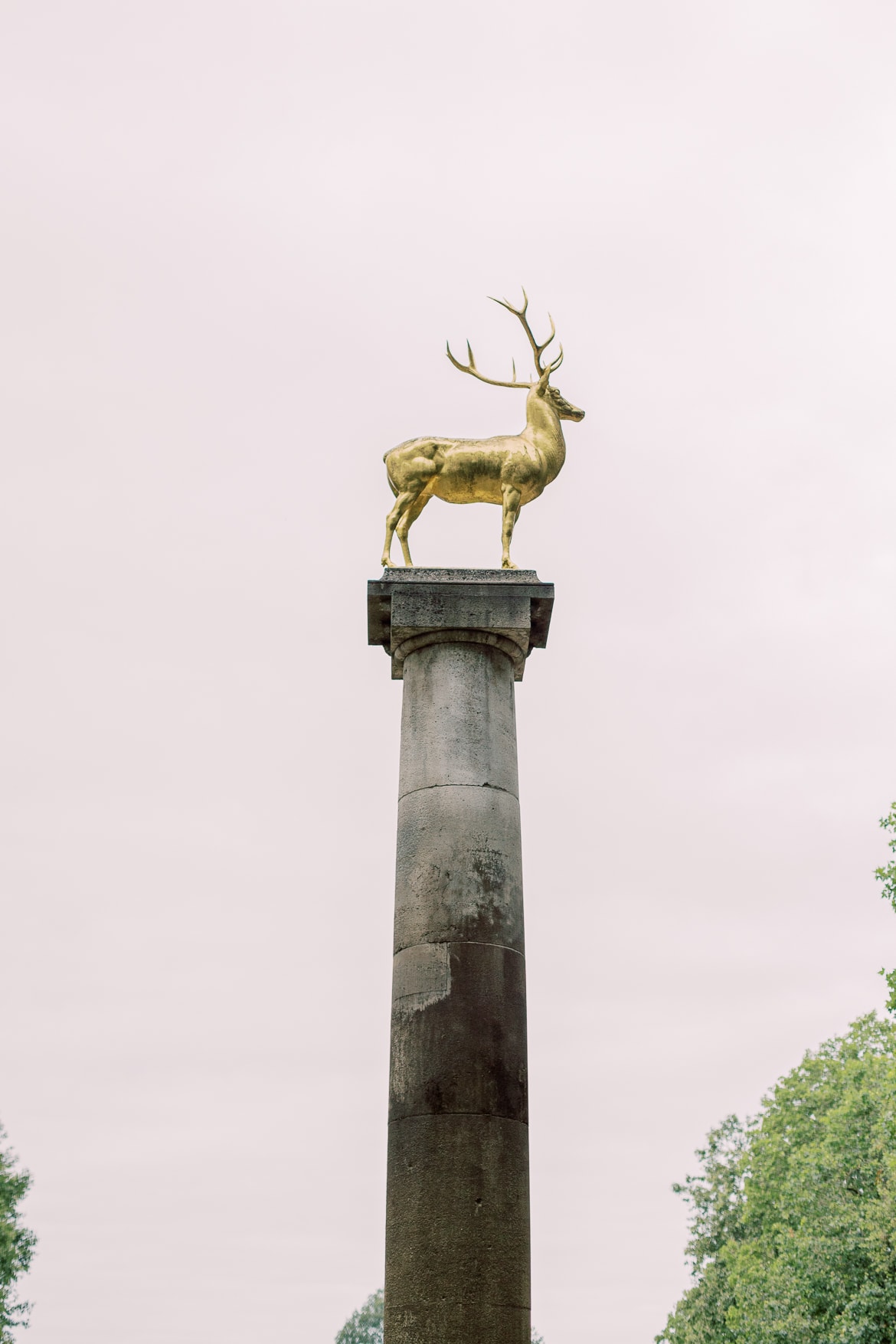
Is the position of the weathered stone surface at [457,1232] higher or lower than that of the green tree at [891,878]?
lower

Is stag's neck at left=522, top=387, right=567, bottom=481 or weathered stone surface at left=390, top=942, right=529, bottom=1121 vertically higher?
stag's neck at left=522, top=387, right=567, bottom=481

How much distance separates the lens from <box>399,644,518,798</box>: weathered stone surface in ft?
37.3

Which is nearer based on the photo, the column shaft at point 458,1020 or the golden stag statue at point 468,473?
the column shaft at point 458,1020

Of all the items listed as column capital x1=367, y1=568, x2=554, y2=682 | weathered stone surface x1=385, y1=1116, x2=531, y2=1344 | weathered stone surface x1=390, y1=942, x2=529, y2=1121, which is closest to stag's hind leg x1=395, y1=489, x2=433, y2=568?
column capital x1=367, y1=568, x2=554, y2=682

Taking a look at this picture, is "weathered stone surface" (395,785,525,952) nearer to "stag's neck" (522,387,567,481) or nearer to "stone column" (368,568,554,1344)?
"stone column" (368,568,554,1344)

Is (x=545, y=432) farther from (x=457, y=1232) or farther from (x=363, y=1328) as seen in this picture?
(x=363, y=1328)

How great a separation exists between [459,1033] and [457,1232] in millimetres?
1469

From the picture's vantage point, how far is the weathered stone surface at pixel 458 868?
35.2 ft

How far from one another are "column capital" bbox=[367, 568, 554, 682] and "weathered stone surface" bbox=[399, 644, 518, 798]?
0.44ft

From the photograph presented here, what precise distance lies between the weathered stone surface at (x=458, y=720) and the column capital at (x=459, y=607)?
5.3 inches

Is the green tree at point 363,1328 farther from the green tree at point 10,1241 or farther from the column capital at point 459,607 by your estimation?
the column capital at point 459,607

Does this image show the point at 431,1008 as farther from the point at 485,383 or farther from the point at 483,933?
the point at 485,383

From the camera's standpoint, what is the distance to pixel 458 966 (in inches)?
414

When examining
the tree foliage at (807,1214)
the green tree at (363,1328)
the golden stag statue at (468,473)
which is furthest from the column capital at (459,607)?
the green tree at (363,1328)
